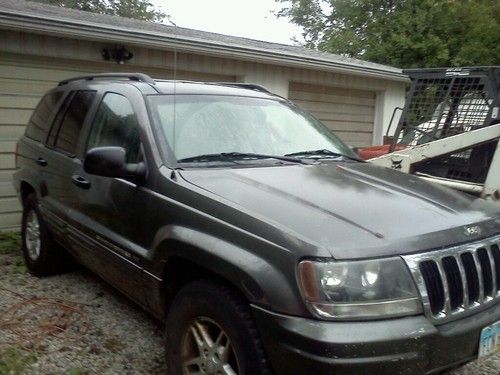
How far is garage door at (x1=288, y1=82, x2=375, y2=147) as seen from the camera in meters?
9.28

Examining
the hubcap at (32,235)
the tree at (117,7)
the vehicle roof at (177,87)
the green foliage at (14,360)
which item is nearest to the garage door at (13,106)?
the hubcap at (32,235)

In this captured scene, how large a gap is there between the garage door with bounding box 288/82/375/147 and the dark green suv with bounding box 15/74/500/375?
217 inches

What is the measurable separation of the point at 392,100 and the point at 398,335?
9345 millimetres

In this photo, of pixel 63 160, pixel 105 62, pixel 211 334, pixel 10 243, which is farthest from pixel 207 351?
pixel 105 62

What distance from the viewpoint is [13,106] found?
20.6 feet

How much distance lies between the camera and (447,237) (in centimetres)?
230

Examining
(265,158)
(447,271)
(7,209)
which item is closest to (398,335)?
(447,271)

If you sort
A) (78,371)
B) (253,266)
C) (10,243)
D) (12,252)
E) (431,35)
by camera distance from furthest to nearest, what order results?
(431,35) < (10,243) < (12,252) < (78,371) < (253,266)

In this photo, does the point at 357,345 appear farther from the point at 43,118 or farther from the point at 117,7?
the point at 117,7

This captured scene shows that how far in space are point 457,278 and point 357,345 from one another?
0.64 m

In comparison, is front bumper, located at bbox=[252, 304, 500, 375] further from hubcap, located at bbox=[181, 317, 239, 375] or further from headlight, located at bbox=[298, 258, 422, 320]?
hubcap, located at bbox=[181, 317, 239, 375]

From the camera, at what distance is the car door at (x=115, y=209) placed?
3004 millimetres

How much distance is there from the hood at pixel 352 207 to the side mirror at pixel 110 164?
0.37m

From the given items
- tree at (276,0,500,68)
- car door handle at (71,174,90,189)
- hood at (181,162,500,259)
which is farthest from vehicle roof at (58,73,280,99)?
tree at (276,0,500,68)
